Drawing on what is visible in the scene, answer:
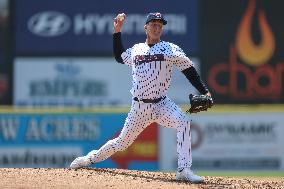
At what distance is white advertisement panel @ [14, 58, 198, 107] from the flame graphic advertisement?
406 millimetres

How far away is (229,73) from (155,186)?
20.3 feet

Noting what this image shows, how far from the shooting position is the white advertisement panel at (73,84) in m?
12.5

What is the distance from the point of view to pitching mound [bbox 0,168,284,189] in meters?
6.77

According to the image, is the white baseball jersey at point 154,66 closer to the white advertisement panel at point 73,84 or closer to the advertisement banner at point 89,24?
the white advertisement panel at point 73,84

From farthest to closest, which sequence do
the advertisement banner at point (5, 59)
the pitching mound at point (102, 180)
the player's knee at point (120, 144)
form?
the advertisement banner at point (5, 59), the player's knee at point (120, 144), the pitching mound at point (102, 180)

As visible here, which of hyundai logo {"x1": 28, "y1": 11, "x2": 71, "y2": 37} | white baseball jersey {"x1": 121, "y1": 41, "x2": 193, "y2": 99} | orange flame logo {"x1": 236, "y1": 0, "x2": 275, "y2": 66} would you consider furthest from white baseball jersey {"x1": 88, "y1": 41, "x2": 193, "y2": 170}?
orange flame logo {"x1": 236, "y1": 0, "x2": 275, "y2": 66}

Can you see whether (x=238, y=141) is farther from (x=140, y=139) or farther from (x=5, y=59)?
(x=5, y=59)

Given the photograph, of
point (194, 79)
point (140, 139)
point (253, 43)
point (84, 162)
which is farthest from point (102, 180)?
point (253, 43)

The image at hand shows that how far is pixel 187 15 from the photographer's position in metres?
12.9

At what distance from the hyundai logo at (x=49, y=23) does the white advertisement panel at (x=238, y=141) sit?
2662mm

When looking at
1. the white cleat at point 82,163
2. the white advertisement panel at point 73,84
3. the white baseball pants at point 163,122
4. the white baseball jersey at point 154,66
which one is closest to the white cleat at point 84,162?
the white cleat at point 82,163

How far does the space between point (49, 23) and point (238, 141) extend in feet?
10.9

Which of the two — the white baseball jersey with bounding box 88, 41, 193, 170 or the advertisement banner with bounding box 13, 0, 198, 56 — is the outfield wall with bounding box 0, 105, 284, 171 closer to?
the advertisement banner with bounding box 13, 0, 198, 56

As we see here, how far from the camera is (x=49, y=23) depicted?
12844mm
